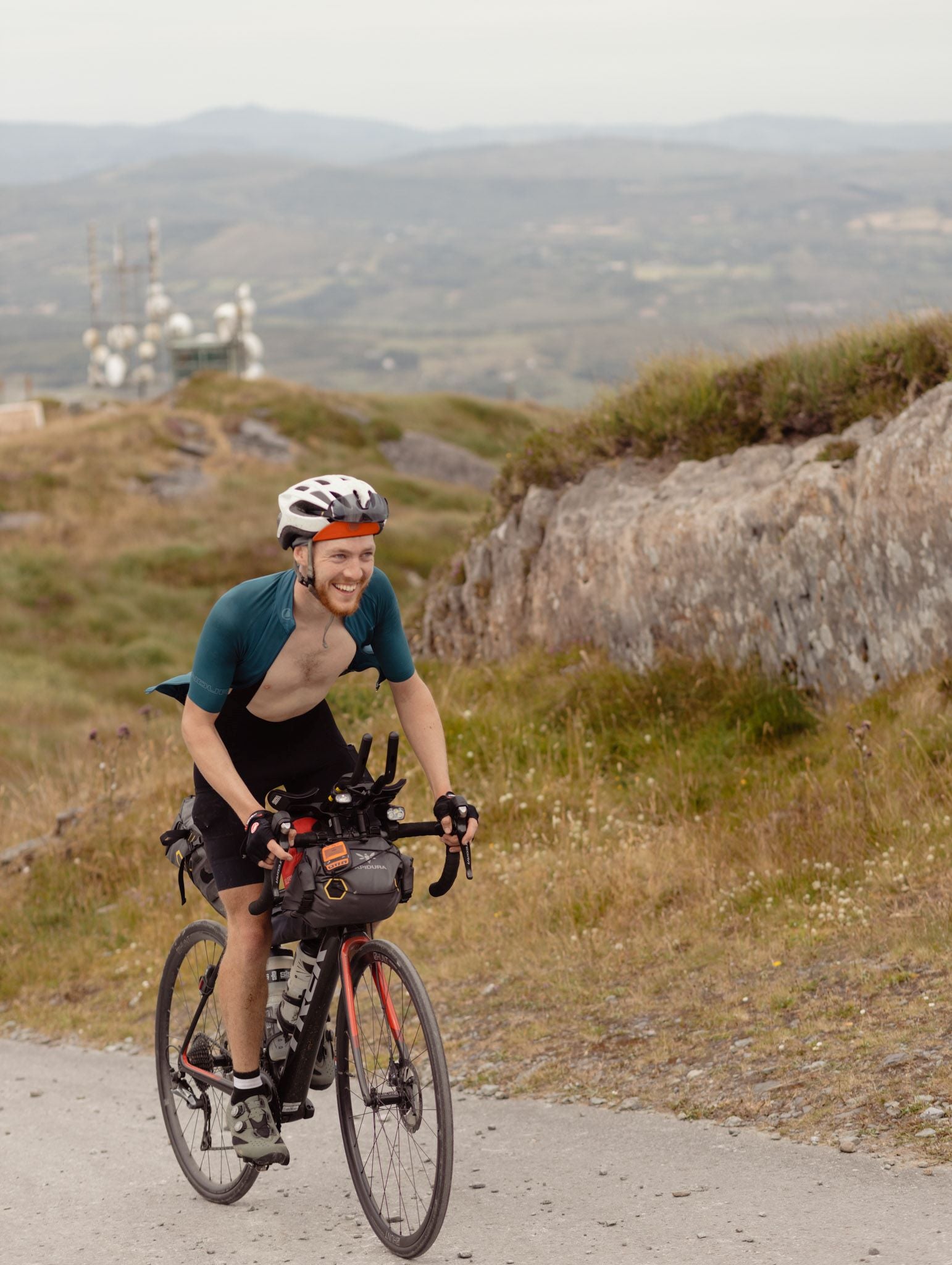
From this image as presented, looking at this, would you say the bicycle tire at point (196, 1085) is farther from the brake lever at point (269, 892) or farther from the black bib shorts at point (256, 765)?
the brake lever at point (269, 892)

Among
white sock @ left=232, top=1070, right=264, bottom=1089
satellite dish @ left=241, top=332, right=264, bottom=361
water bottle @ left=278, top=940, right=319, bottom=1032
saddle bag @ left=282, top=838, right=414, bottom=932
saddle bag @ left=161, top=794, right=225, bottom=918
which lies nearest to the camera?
saddle bag @ left=282, top=838, right=414, bottom=932

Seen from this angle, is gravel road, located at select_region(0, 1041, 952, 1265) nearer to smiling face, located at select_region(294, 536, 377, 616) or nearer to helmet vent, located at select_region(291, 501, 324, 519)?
smiling face, located at select_region(294, 536, 377, 616)

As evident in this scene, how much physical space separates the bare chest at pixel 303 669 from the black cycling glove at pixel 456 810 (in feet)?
1.83

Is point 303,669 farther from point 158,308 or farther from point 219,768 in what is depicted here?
point 158,308

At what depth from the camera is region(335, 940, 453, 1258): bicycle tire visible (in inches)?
163

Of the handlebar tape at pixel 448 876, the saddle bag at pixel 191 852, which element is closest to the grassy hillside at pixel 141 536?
the saddle bag at pixel 191 852

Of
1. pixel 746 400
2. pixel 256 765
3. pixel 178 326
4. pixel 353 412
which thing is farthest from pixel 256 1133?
pixel 178 326

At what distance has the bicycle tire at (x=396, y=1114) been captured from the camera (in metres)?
4.13

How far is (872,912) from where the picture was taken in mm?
6680

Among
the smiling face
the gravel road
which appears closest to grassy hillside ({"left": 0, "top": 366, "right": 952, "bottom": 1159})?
the gravel road

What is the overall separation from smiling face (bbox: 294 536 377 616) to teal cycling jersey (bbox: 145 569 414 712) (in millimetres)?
120

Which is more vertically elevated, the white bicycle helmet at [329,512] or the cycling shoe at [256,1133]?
the white bicycle helmet at [329,512]

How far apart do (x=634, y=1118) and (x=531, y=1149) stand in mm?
441

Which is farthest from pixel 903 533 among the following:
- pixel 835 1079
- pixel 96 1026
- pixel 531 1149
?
pixel 96 1026
